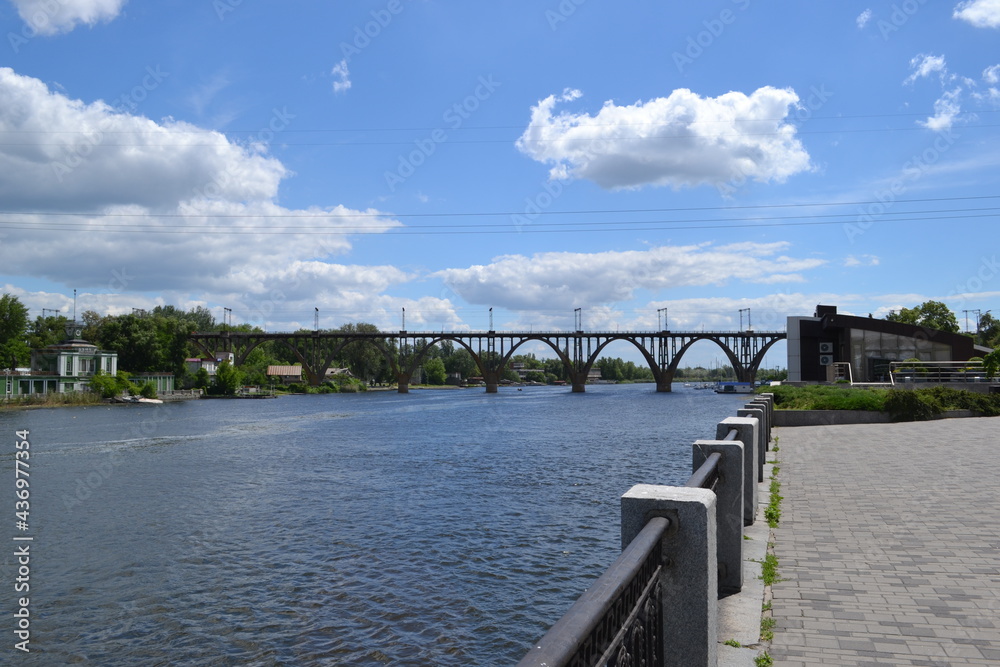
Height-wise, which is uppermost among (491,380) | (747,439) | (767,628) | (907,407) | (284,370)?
(284,370)

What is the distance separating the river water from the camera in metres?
8.97

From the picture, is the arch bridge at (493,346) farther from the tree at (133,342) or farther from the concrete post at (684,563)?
the concrete post at (684,563)

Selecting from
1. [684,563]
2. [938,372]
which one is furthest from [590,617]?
[938,372]

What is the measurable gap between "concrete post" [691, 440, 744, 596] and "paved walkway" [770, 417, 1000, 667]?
39 centimetres

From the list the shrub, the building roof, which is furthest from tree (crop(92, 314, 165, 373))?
the shrub

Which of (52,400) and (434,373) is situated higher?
(434,373)

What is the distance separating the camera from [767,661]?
4289 mm

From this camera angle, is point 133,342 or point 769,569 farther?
point 133,342

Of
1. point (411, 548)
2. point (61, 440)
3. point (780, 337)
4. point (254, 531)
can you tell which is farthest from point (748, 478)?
point (780, 337)

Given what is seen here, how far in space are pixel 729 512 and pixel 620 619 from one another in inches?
Result: 136

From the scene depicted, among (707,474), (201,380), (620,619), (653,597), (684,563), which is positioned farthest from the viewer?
(201,380)

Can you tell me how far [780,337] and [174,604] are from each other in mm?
123136

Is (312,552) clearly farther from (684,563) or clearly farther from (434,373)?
(434,373)

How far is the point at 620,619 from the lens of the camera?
8.93 ft
